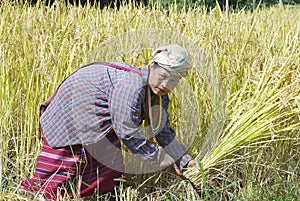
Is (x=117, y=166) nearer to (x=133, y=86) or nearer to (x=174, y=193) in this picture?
(x=174, y=193)

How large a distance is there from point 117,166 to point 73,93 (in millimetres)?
373

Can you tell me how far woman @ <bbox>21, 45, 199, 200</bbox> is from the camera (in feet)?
4.76

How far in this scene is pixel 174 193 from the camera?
6.05ft

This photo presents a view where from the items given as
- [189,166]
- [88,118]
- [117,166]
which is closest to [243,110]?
[189,166]

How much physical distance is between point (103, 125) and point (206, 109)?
51 centimetres

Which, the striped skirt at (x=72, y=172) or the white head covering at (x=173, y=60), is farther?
the striped skirt at (x=72, y=172)

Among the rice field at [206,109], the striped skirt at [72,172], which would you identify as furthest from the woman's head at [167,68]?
the rice field at [206,109]

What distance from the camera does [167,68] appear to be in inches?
56.3

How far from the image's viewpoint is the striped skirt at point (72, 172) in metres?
1.65

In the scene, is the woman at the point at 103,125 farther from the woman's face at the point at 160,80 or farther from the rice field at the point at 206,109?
the rice field at the point at 206,109

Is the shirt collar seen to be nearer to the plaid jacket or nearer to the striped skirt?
the plaid jacket

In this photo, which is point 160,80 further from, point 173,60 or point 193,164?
point 193,164

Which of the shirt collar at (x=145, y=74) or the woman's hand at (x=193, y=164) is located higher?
the shirt collar at (x=145, y=74)

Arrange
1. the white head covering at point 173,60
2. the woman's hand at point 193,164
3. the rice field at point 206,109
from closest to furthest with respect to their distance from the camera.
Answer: the white head covering at point 173,60
the woman's hand at point 193,164
the rice field at point 206,109
